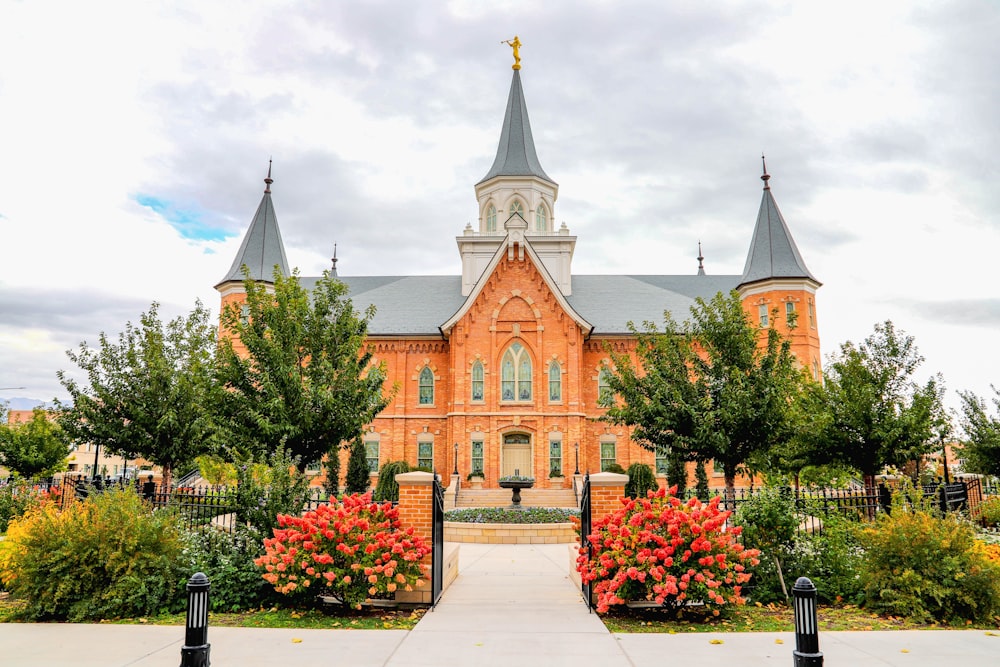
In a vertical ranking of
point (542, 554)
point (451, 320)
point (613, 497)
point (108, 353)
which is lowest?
point (542, 554)

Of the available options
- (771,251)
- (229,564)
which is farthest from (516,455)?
(229,564)

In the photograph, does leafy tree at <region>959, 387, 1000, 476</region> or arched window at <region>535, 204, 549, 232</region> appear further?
arched window at <region>535, 204, 549, 232</region>

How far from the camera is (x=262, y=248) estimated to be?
34.7m

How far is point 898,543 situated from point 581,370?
2394cm

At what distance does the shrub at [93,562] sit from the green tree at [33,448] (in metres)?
17.2

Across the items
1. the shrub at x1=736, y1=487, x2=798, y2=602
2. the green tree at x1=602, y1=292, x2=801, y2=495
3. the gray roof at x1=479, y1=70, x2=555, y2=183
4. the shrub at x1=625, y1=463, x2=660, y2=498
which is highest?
the gray roof at x1=479, y1=70, x2=555, y2=183

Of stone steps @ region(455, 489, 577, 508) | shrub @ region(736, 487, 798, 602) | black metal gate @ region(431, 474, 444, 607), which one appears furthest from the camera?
stone steps @ region(455, 489, 577, 508)

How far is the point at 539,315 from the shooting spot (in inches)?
1260

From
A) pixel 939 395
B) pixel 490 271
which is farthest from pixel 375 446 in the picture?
pixel 939 395

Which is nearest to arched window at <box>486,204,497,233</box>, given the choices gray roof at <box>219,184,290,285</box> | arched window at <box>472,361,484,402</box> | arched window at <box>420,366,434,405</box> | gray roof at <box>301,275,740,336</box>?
gray roof at <box>301,275,740,336</box>

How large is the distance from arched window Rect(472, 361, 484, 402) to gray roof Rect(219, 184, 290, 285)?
1157 cm

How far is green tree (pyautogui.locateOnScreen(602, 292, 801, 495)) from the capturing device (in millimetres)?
16172

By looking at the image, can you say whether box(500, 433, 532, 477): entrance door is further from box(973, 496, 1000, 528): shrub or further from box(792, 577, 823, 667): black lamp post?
box(792, 577, 823, 667): black lamp post

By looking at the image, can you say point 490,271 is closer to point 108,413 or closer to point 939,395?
point 108,413
